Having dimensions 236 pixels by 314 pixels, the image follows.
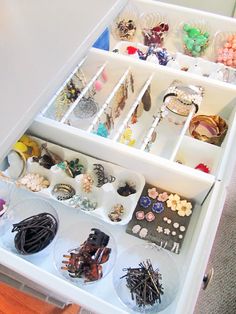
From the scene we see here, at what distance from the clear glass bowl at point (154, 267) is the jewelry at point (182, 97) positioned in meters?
0.43

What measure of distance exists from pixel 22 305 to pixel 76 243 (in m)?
0.58

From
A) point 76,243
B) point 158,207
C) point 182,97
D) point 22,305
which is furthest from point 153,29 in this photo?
point 22,305

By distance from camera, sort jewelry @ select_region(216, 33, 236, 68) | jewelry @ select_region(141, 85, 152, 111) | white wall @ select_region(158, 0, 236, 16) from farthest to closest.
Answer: white wall @ select_region(158, 0, 236, 16)
jewelry @ select_region(216, 33, 236, 68)
jewelry @ select_region(141, 85, 152, 111)

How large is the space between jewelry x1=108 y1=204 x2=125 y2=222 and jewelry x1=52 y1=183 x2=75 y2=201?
12cm

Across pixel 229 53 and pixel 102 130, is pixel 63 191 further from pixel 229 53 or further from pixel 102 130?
pixel 229 53

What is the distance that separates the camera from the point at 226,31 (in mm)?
1230

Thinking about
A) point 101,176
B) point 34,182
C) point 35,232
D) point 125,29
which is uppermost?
point 125,29

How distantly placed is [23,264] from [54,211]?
204mm

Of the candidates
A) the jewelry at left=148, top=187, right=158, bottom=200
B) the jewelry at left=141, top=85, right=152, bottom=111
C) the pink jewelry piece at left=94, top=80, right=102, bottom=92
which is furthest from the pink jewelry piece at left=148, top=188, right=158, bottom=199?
the pink jewelry piece at left=94, top=80, right=102, bottom=92

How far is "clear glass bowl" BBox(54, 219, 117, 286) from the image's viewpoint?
2.68 ft

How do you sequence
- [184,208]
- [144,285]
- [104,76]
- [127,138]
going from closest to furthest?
[144,285] < [184,208] < [127,138] < [104,76]

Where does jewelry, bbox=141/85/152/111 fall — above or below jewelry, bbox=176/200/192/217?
above

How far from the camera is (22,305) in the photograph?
1265mm

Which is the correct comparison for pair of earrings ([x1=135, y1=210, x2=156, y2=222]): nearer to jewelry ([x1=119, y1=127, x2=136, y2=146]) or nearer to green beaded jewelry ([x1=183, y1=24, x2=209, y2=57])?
jewelry ([x1=119, y1=127, x2=136, y2=146])
